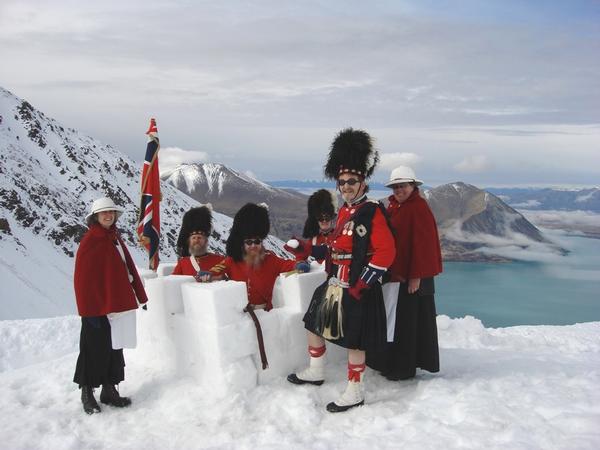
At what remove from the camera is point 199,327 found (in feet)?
16.2

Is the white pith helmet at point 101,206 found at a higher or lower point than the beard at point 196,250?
higher

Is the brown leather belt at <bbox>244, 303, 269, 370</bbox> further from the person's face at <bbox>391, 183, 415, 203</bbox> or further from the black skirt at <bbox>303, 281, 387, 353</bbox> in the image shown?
the person's face at <bbox>391, 183, 415, 203</bbox>

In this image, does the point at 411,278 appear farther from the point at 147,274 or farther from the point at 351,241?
the point at 147,274

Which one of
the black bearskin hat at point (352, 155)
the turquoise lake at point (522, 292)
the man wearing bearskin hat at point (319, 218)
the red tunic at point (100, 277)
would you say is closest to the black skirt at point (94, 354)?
the red tunic at point (100, 277)

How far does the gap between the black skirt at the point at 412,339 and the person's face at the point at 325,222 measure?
4.77 feet

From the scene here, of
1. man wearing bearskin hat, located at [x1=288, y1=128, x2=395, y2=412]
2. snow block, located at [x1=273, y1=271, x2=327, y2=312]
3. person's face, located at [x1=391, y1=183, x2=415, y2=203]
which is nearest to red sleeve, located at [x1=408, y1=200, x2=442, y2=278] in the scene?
person's face, located at [x1=391, y1=183, x2=415, y2=203]

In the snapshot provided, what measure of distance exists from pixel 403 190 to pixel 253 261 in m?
1.70

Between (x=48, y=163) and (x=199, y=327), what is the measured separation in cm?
5528

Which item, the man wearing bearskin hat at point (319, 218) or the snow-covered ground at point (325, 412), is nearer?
the snow-covered ground at point (325, 412)

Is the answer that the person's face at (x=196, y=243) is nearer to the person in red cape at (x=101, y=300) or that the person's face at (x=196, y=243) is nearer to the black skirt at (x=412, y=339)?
the person in red cape at (x=101, y=300)

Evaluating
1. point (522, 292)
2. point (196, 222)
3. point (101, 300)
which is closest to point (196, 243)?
point (196, 222)

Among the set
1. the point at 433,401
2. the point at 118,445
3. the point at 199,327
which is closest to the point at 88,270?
the point at 199,327

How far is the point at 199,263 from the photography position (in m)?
5.73

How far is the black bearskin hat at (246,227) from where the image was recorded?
17.3 ft
